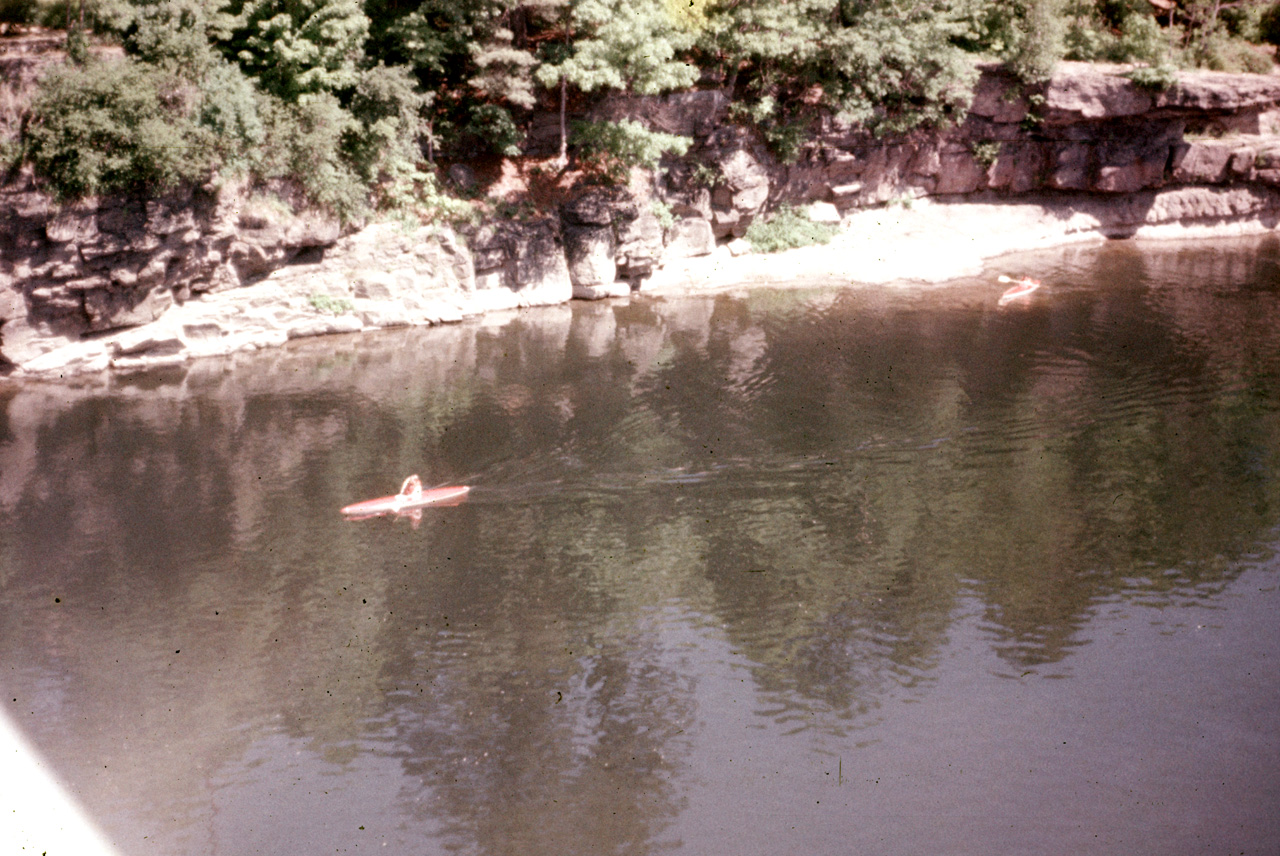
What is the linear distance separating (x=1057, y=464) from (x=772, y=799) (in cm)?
1309

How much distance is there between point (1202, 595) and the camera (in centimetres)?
1916

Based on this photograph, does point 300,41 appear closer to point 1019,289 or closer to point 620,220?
point 620,220

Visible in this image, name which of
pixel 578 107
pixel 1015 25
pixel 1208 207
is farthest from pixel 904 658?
pixel 1208 207

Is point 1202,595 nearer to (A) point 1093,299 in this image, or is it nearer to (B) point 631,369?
(B) point 631,369

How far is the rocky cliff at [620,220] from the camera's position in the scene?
96.0 ft

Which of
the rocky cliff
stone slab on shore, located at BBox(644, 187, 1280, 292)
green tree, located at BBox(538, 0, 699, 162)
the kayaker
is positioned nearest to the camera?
the kayaker

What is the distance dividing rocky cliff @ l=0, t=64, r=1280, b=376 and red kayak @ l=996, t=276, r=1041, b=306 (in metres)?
2.49

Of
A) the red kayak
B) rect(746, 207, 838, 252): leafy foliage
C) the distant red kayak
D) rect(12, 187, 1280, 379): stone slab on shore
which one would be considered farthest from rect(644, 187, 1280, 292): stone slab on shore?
the distant red kayak

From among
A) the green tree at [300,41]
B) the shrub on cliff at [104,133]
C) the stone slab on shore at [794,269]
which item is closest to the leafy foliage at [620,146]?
the stone slab on shore at [794,269]

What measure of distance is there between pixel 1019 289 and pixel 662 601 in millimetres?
24022

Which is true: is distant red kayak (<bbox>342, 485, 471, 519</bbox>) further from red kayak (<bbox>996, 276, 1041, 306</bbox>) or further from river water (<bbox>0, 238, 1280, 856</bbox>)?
red kayak (<bbox>996, 276, 1041, 306</bbox>)

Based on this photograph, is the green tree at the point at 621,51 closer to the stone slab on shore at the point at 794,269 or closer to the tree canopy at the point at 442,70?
the tree canopy at the point at 442,70

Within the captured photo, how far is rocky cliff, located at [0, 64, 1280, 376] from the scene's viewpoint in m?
29.3

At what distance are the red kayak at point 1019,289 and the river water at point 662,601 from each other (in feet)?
17.3
